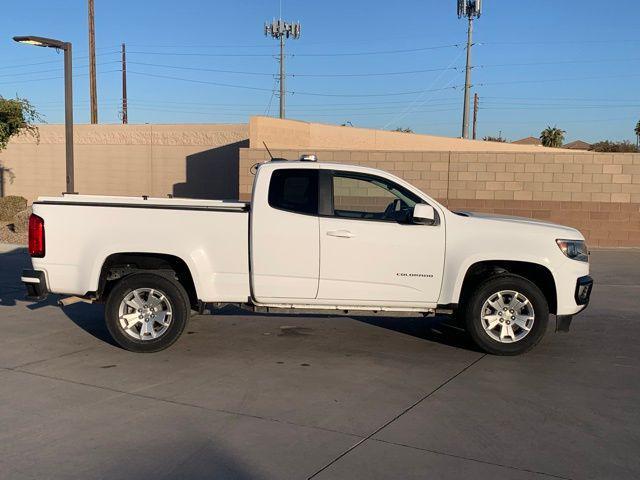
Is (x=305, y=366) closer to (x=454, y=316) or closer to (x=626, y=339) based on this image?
(x=454, y=316)

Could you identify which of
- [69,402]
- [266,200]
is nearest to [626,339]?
[266,200]

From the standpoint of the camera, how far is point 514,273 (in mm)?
7184

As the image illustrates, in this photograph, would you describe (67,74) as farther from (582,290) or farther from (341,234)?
(582,290)

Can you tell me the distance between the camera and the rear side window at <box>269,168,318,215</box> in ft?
22.7

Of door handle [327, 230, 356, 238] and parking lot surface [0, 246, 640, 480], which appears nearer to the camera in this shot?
parking lot surface [0, 246, 640, 480]

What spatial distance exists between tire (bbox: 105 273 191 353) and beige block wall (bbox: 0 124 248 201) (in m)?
17.1

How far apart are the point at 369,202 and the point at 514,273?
6.06ft

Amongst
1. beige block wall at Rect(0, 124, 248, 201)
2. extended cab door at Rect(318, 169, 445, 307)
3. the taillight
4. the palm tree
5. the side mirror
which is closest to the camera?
the side mirror

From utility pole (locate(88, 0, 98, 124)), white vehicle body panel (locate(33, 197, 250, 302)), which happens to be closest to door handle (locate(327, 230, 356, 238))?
white vehicle body panel (locate(33, 197, 250, 302))

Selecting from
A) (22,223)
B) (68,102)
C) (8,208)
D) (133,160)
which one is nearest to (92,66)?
(133,160)

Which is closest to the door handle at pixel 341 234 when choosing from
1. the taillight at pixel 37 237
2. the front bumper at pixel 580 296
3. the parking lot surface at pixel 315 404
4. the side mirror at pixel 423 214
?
the side mirror at pixel 423 214

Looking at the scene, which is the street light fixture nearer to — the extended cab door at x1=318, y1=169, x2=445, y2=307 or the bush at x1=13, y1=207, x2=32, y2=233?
the bush at x1=13, y1=207, x2=32, y2=233

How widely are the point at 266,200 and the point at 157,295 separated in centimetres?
161

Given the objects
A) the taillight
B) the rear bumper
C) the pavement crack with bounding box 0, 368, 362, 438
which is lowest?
the pavement crack with bounding box 0, 368, 362, 438
